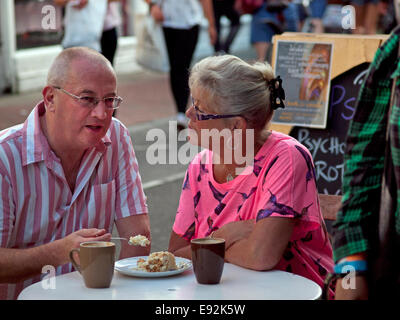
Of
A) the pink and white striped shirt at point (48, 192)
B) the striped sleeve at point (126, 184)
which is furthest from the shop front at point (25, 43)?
the pink and white striped shirt at point (48, 192)

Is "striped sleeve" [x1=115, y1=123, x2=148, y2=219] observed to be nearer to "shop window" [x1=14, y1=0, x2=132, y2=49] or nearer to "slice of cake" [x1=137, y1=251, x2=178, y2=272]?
"slice of cake" [x1=137, y1=251, x2=178, y2=272]

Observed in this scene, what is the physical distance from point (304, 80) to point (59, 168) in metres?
2.12

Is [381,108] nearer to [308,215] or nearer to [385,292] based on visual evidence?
[385,292]

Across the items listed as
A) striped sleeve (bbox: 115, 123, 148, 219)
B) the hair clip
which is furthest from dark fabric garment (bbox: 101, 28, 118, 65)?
the hair clip

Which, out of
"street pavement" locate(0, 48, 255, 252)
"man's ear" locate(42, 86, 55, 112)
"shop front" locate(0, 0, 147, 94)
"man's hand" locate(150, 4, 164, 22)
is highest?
"man's ear" locate(42, 86, 55, 112)

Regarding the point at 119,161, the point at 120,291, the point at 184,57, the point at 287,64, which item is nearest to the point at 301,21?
the point at 184,57

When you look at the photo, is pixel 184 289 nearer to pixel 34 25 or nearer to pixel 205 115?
pixel 205 115

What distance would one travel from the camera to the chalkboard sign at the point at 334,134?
479 cm

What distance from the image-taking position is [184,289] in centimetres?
265

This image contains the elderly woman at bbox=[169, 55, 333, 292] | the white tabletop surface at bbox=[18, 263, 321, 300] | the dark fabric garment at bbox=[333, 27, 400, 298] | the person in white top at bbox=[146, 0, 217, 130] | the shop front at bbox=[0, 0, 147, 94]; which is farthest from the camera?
the shop front at bbox=[0, 0, 147, 94]

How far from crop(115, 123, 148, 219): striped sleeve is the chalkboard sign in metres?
1.67

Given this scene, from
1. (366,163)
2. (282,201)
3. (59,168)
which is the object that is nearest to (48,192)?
(59,168)

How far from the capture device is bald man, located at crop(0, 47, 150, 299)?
3.05 m
